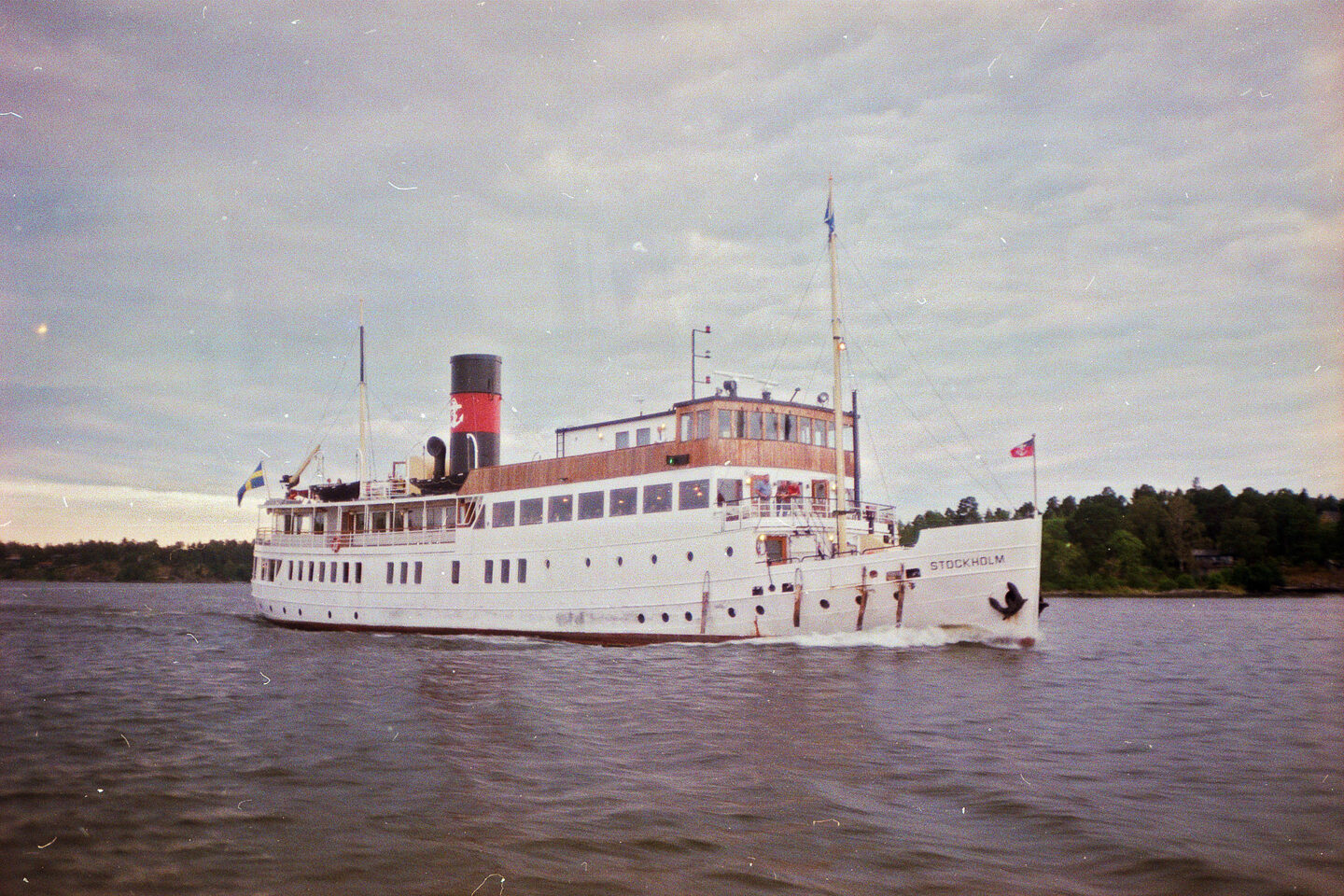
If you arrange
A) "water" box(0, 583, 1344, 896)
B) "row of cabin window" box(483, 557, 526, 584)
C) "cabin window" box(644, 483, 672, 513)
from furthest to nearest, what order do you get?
"row of cabin window" box(483, 557, 526, 584)
"cabin window" box(644, 483, 672, 513)
"water" box(0, 583, 1344, 896)

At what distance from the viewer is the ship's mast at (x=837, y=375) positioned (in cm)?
2530

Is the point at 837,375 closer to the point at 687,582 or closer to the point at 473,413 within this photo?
the point at 687,582

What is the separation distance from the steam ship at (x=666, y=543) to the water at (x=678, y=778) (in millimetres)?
1995

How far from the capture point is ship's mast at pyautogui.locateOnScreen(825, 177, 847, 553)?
25.3m

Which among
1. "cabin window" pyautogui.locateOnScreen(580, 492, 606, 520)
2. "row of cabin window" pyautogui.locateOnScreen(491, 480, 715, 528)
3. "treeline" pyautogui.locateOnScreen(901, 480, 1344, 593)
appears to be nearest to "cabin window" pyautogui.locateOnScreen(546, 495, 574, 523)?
"row of cabin window" pyautogui.locateOnScreen(491, 480, 715, 528)

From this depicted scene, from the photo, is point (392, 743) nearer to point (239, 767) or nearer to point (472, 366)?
point (239, 767)

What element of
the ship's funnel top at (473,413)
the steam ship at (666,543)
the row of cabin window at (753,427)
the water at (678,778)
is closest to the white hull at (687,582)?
the steam ship at (666,543)

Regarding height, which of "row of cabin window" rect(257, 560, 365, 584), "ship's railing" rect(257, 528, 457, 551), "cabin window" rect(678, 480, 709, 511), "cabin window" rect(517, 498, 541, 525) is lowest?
"row of cabin window" rect(257, 560, 365, 584)

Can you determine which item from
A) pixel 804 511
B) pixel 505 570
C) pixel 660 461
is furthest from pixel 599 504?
pixel 804 511

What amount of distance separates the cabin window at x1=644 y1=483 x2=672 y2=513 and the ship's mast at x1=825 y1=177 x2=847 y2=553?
16.9 feet

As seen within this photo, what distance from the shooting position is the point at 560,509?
97.8ft

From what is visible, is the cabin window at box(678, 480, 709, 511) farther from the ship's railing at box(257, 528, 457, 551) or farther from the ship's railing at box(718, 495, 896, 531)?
the ship's railing at box(257, 528, 457, 551)

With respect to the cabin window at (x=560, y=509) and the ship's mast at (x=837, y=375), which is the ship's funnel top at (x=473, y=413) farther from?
the ship's mast at (x=837, y=375)

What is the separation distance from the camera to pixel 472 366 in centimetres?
3606
